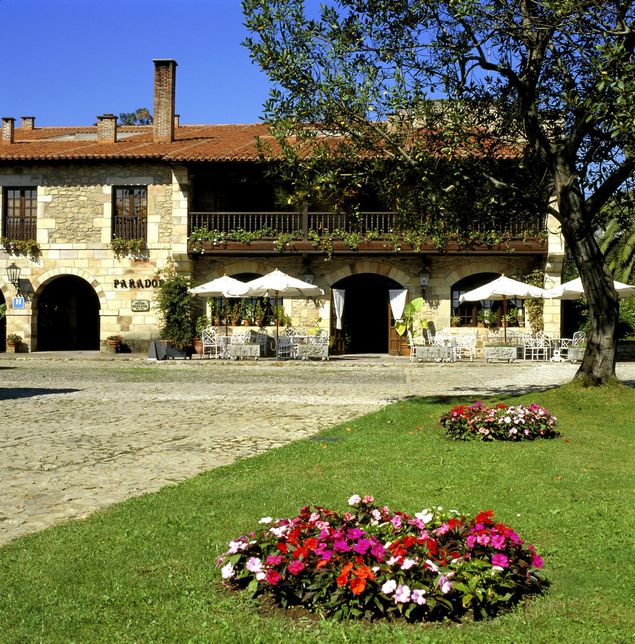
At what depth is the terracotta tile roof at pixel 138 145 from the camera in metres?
24.8

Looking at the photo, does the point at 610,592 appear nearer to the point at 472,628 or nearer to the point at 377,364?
the point at 472,628

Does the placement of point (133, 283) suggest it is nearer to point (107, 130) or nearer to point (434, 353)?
point (107, 130)

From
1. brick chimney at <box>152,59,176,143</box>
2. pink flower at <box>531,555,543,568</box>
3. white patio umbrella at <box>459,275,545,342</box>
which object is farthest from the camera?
brick chimney at <box>152,59,176,143</box>

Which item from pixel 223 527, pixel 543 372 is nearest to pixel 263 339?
pixel 543 372

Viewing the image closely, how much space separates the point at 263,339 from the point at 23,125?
16.9 meters

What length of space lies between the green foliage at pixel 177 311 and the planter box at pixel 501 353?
9385 millimetres

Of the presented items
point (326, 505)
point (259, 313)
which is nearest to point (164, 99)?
point (259, 313)

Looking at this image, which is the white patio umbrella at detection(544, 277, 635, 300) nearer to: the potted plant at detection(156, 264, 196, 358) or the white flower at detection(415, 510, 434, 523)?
the potted plant at detection(156, 264, 196, 358)

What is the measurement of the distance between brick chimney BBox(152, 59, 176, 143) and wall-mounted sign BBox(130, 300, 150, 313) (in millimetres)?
5948

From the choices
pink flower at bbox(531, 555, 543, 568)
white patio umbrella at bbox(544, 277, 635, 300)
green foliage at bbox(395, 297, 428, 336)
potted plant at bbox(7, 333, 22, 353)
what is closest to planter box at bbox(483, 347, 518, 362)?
white patio umbrella at bbox(544, 277, 635, 300)

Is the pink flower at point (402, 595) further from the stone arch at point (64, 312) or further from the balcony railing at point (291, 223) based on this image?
the stone arch at point (64, 312)

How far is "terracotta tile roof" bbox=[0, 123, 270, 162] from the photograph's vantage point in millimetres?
24781

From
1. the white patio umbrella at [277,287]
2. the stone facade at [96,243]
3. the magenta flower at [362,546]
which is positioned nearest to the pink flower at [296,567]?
the magenta flower at [362,546]

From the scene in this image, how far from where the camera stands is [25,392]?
14094 mm
